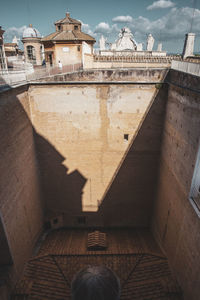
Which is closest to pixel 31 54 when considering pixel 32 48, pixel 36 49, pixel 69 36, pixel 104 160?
pixel 32 48

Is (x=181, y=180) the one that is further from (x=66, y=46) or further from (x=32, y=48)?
(x=32, y=48)

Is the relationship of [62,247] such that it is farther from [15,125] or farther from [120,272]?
[15,125]

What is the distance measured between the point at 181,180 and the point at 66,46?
12.5 m

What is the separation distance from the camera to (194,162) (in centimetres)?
634

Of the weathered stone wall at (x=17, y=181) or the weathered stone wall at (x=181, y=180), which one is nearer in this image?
the weathered stone wall at (x=181, y=180)

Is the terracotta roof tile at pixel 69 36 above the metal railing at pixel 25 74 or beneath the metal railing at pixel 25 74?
above

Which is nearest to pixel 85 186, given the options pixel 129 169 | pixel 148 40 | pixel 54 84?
pixel 129 169

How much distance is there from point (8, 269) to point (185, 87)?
8796 mm

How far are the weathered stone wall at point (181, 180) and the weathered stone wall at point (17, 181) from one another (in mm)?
5925

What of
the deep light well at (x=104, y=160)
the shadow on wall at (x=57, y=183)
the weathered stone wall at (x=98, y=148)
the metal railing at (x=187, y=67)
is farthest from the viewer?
the shadow on wall at (x=57, y=183)

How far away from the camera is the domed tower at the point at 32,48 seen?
22172 mm

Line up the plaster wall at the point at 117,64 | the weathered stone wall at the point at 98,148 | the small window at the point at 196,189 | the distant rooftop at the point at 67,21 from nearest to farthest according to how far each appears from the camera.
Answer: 1. the small window at the point at 196,189
2. the weathered stone wall at the point at 98,148
3. the plaster wall at the point at 117,64
4. the distant rooftop at the point at 67,21

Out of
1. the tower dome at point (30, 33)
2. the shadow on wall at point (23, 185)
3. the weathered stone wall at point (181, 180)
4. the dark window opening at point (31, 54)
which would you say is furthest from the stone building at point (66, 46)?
the weathered stone wall at point (181, 180)

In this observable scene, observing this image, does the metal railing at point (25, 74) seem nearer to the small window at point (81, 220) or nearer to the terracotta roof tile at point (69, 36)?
the terracotta roof tile at point (69, 36)
